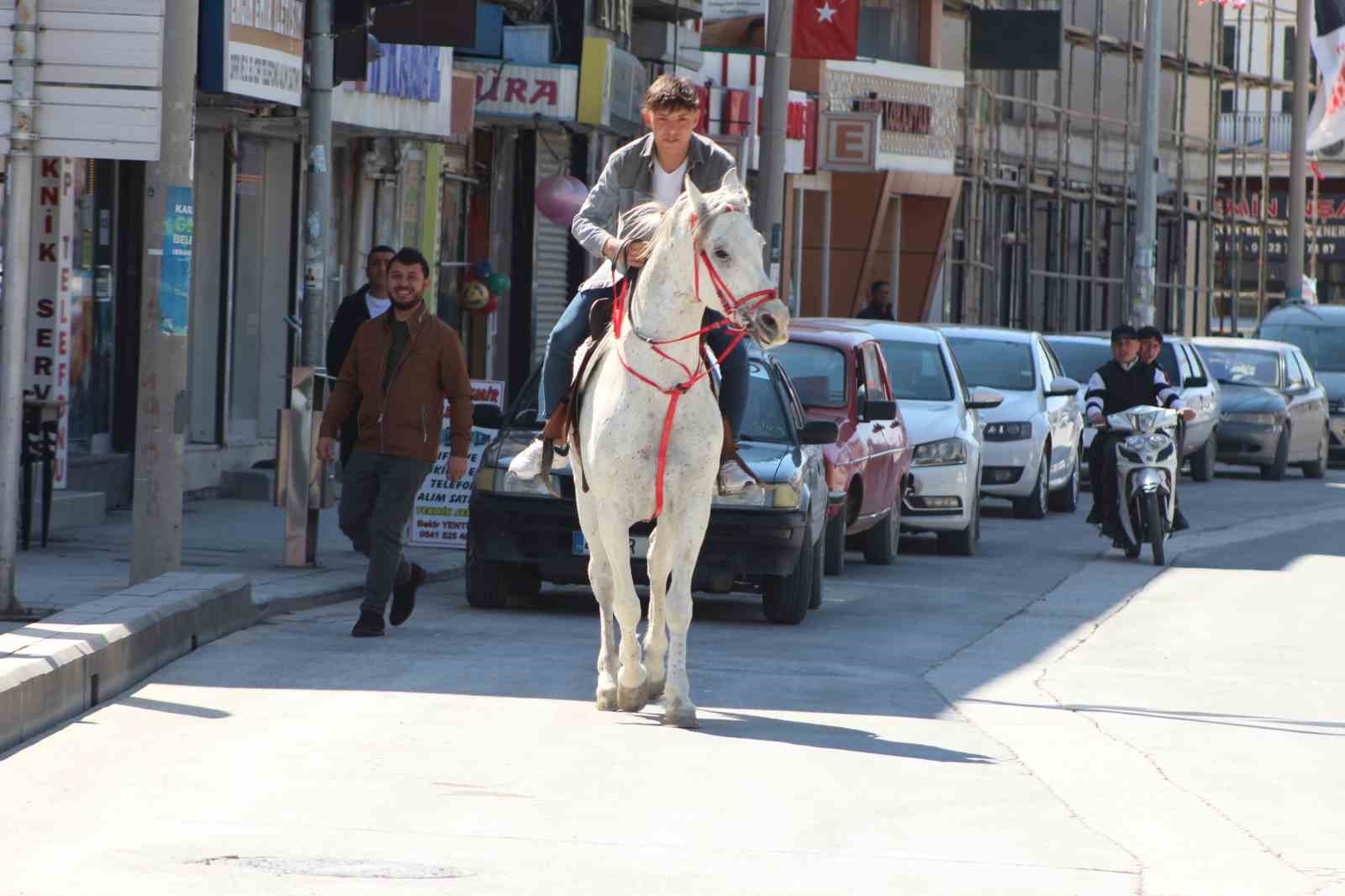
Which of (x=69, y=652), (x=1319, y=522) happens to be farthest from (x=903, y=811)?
(x=1319, y=522)

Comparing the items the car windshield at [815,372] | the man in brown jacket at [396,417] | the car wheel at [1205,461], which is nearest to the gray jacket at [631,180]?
the man in brown jacket at [396,417]

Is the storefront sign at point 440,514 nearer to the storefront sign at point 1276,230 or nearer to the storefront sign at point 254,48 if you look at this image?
the storefront sign at point 254,48

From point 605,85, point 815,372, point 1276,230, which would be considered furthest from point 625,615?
point 1276,230

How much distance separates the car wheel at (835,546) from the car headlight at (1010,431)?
6.38m

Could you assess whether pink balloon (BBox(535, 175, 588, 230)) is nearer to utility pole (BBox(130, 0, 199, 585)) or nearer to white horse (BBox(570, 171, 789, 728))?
utility pole (BBox(130, 0, 199, 585))

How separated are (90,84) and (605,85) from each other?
17.0 metres

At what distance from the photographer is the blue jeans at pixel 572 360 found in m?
11.1

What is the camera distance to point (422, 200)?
27703 millimetres

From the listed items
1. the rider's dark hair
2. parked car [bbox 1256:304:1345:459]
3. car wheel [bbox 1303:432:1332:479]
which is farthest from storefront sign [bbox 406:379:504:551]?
parked car [bbox 1256:304:1345:459]

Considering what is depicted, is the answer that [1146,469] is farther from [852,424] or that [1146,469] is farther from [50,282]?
[50,282]

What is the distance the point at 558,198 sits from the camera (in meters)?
29.8

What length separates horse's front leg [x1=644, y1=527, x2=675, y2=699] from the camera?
10727 millimetres

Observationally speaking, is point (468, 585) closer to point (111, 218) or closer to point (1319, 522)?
point (111, 218)

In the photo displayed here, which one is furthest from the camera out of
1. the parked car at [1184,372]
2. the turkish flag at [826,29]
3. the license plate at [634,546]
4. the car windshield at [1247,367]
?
the car windshield at [1247,367]
